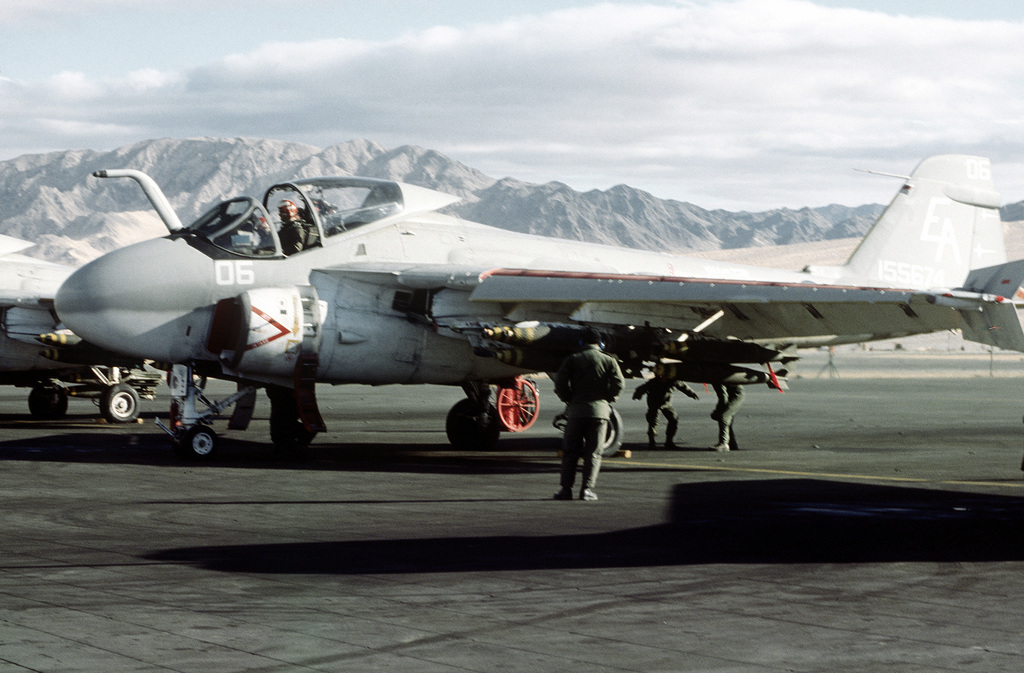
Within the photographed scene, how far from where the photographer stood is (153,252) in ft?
55.3

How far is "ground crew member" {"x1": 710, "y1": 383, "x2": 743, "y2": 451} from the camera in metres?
20.0

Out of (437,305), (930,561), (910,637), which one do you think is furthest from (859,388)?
(910,637)

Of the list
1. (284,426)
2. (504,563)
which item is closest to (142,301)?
(284,426)

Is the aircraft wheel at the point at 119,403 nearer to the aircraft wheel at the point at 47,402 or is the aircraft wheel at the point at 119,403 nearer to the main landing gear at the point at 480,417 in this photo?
the aircraft wheel at the point at 47,402

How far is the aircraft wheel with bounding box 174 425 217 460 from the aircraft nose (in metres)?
1.11

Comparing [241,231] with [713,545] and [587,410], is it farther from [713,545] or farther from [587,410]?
[713,545]

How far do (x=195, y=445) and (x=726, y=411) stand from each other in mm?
8971

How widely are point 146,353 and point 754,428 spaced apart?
14275 millimetres

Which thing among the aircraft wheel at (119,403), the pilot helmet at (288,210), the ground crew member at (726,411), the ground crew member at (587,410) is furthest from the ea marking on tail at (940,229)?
the aircraft wheel at (119,403)

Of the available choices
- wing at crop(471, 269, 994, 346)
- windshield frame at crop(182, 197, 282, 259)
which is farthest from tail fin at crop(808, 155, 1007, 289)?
windshield frame at crop(182, 197, 282, 259)

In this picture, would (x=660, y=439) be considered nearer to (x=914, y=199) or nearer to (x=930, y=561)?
(x=914, y=199)

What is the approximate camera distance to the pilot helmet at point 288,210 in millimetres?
17781

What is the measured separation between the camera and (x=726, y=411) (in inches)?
799

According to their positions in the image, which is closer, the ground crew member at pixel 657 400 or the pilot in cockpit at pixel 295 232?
the pilot in cockpit at pixel 295 232
